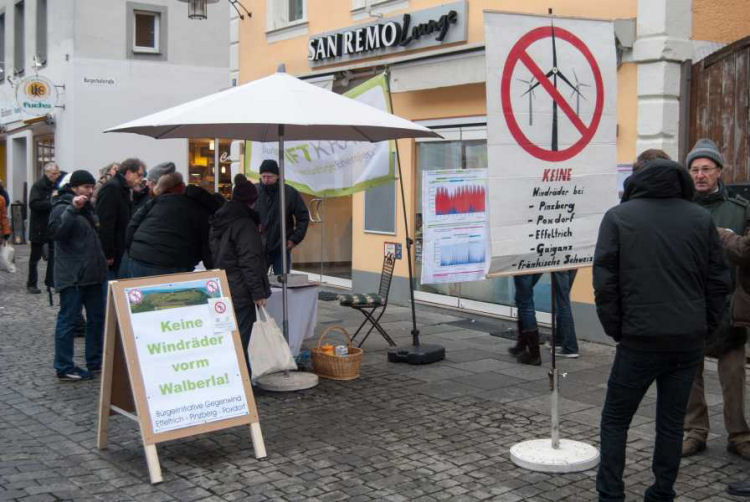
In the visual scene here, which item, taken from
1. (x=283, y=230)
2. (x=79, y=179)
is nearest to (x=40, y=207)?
(x=79, y=179)

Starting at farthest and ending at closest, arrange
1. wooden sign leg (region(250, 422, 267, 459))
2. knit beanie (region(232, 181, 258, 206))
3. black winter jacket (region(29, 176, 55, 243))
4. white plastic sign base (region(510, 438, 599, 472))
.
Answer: black winter jacket (region(29, 176, 55, 243)), knit beanie (region(232, 181, 258, 206)), wooden sign leg (region(250, 422, 267, 459)), white plastic sign base (region(510, 438, 599, 472))

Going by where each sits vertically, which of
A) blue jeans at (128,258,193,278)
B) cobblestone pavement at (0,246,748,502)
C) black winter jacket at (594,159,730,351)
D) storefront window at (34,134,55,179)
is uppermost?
storefront window at (34,134,55,179)

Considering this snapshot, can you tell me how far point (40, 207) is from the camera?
41.9 feet

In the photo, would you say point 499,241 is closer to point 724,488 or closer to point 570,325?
point 724,488

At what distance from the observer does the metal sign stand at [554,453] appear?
16.8 feet

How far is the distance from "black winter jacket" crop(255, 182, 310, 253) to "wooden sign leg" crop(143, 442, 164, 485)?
4.32 m

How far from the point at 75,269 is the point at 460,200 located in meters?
3.50

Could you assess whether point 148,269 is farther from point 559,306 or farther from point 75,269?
point 559,306

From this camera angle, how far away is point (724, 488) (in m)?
4.89

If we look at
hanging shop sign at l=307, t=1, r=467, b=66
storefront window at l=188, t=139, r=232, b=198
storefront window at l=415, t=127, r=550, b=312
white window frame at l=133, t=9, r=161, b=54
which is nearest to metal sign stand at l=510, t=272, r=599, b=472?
storefront window at l=415, t=127, r=550, b=312

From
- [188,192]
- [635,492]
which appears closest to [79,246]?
[188,192]

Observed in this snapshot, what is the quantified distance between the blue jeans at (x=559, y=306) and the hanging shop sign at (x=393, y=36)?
3.71m

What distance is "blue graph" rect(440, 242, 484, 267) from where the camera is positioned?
8289 mm

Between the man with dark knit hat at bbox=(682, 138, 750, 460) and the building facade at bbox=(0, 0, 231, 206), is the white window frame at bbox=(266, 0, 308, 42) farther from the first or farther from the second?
the man with dark knit hat at bbox=(682, 138, 750, 460)
